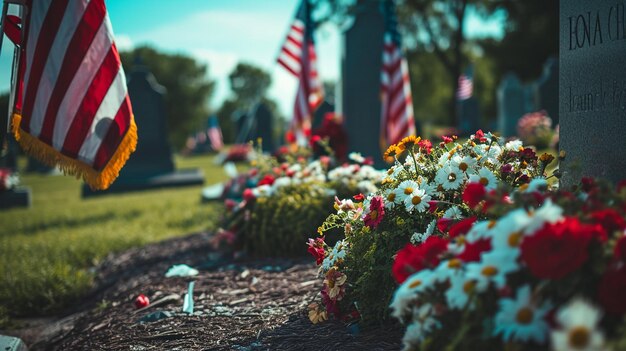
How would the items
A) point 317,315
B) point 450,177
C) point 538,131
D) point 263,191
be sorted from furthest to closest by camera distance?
point 538,131 → point 263,191 → point 317,315 → point 450,177

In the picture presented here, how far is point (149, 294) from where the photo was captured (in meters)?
4.07

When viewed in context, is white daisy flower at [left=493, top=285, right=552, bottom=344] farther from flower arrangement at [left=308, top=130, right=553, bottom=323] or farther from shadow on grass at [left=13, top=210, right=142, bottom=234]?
shadow on grass at [left=13, top=210, right=142, bottom=234]

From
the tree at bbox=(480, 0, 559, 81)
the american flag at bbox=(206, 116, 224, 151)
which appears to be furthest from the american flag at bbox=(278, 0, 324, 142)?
the american flag at bbox=(206, 116, 224, 151)

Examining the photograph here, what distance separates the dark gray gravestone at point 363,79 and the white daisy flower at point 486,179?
6286 millimetres

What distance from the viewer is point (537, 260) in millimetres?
1475

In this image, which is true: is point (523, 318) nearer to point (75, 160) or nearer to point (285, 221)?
point (75, 160)

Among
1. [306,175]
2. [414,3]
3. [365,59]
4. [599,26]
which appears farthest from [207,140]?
[599,26]

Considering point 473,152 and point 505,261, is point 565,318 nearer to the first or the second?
point 505,261

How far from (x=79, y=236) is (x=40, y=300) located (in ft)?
9.29

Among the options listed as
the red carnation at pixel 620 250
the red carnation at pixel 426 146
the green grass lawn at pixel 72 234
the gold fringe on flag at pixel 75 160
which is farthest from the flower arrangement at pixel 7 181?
the red carnation at pixel 620 250

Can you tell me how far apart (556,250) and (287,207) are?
3526mm

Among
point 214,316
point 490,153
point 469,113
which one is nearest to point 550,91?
point 469,113

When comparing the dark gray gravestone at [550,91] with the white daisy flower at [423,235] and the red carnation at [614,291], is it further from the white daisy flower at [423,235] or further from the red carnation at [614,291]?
the red carnation at [614,291]

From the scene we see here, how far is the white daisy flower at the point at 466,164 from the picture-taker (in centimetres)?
283
